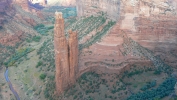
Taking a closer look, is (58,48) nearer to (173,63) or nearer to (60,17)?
(60,17)

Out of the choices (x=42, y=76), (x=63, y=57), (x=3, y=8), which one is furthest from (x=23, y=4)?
(x=63, y=57)

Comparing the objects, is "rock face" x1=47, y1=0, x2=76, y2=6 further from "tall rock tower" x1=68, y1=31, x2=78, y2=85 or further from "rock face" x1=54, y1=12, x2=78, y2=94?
"rock face" x1=54, y1=12, x2=78, y2=94

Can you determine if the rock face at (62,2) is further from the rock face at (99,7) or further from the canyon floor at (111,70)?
the canyon floor at (111,70)

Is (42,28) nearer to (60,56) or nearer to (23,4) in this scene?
(23,4)

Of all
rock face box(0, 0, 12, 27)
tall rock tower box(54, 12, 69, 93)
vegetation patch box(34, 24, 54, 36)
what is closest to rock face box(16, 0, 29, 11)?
rock face box(0, 0, 12, 27)

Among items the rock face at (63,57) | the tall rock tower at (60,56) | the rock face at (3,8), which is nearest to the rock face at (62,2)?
the rock face at (3,8)

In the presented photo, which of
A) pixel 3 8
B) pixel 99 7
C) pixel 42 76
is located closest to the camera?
pixel 42 76

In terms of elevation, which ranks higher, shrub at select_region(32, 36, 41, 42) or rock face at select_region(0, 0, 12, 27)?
rock face at select_region(0, 0, 12, 27)
